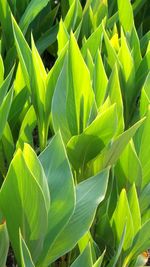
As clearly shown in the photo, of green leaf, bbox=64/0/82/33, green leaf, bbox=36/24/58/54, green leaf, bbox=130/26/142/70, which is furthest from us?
green leaf, bbox=36/24/58/54

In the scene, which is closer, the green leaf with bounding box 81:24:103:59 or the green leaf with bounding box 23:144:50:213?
the green leaf with bounding box 23:144:50:213

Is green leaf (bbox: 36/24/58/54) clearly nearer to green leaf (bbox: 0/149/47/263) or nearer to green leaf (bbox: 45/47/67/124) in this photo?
green leaf (bbox: 45/47/67/124)

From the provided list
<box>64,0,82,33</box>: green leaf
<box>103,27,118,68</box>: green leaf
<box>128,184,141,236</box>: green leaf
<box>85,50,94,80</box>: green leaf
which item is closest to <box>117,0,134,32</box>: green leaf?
<box>64,0,82,33</box>: green leaf

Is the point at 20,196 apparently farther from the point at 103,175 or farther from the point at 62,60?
the point at 62,60

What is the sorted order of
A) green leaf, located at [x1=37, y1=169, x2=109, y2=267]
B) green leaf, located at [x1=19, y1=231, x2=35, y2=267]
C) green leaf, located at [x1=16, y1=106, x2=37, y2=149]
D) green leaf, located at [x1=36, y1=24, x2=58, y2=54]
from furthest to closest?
Answer: green leaf, located at [x1=36, y1=24, x2=58, y2=54] < green leaf, located at [x1=16, y1=106, x2=37, y2=149] < green leaf, located at [x1=37, y1=169, x2=109, y2=267] < green leaf, located at [x1=19, y1=231, x2=35, y2=267]

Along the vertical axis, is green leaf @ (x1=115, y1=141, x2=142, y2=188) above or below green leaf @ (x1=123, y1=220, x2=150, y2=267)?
above

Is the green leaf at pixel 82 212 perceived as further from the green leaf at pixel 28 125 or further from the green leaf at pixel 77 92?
the green leaf at pixel 28 125

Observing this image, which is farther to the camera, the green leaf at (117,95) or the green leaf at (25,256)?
the green leaf at (117,95)

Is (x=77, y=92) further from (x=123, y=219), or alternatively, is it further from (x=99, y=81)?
(x=123, y=219)

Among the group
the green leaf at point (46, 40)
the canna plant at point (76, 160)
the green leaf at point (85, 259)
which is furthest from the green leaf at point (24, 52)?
the green leaf at point (46, 40)
